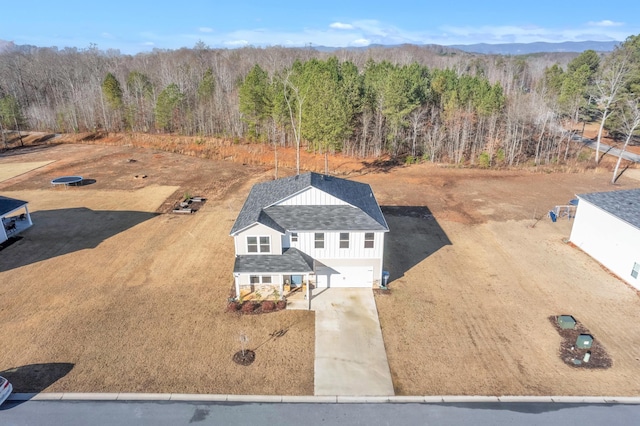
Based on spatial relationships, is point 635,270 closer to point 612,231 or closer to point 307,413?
point 612,231

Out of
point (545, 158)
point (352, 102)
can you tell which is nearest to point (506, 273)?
point (352, 102)

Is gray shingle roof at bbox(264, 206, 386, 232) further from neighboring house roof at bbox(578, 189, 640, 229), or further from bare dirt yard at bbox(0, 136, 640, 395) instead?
neighboring house roof at bbox(578, 189, 640, 229)

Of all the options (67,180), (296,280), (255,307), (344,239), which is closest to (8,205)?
(67,180)

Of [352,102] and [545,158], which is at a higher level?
[352,102]

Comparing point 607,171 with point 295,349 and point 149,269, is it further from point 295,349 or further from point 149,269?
point 149,269

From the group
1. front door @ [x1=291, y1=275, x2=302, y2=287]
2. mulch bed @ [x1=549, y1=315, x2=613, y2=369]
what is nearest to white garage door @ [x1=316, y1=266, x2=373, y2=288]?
front door @ [x1=291, y1=275, x2=302, y2=287]

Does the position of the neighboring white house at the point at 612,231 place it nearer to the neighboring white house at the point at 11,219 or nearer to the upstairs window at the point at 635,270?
the upstairs window at the point at 635,270

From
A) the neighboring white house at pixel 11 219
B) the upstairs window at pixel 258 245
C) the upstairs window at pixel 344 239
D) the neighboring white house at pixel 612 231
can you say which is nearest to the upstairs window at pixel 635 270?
the neighboring white house at pixel 612 231
